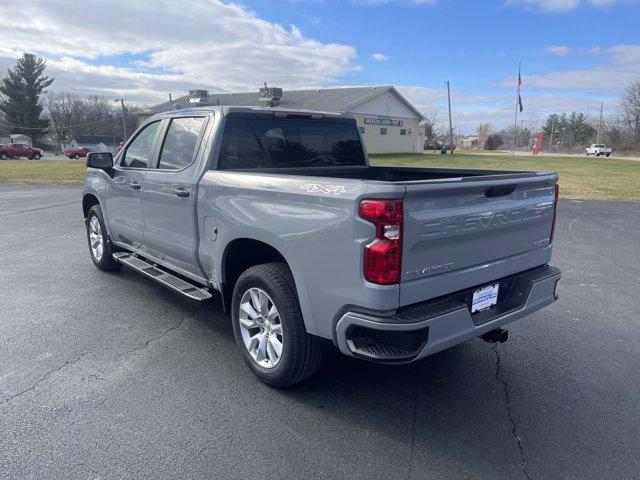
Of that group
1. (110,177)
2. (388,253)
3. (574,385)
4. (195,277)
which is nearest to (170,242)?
(195,277)

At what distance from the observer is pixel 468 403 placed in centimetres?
325

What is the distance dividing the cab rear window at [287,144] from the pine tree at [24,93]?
261ft

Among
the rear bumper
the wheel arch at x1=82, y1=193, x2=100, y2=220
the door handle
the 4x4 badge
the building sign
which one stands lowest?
the rear bumper

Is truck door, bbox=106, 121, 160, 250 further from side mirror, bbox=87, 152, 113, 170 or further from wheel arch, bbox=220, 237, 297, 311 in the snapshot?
wheel arch, bbox=220, 237, 297, 311

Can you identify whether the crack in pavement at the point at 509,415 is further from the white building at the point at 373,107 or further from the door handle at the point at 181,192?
the white building at the point at 373,107

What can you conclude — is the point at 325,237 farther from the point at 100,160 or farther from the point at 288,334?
the point at 100,160

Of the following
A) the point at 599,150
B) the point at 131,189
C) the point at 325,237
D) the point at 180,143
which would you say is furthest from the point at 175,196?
the point at 599,150

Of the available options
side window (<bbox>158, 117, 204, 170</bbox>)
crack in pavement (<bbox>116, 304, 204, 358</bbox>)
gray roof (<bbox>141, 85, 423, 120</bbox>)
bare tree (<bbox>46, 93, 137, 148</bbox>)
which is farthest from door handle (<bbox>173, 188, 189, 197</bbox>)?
bare tree (<bbox>46, 93, 137, 148</bbox>)

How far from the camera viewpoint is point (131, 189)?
16.4 feet

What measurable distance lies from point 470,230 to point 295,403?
162 centimetres

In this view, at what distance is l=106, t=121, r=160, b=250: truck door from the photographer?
487 cm

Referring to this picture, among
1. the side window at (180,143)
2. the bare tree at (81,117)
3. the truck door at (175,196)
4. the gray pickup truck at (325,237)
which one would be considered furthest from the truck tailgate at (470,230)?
the bare tree at (81,117)

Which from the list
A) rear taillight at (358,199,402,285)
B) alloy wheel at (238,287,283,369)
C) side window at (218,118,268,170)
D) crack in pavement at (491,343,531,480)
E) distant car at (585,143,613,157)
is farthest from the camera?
distant car at (585,143,613,157)

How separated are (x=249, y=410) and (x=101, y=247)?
12.8 ft
